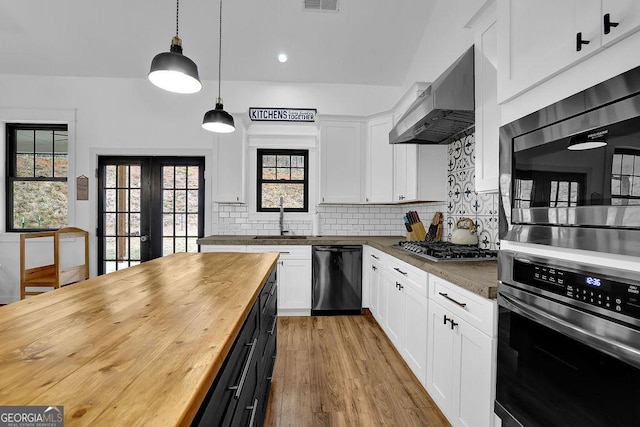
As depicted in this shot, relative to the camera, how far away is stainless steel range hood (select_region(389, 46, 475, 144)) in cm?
209

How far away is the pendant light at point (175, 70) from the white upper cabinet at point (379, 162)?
7.65 ft

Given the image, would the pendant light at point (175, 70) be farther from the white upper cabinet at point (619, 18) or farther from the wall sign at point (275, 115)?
the wall sign at point (275, 115)

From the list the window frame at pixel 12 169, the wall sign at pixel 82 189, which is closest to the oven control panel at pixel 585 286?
the wall sign at pixel 82 189

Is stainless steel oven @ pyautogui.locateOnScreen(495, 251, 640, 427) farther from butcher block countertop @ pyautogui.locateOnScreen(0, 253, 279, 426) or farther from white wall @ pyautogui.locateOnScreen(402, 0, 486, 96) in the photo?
white wall @ pyautogui.locateOnScreen(402, 0, 486, 96)

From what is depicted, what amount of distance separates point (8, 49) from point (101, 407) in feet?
16.2

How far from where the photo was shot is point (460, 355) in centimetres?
158

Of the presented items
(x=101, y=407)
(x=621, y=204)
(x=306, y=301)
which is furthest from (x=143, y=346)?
(x=306, y=301)

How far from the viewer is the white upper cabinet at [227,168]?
374cm

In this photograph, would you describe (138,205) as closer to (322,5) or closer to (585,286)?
(322,5)

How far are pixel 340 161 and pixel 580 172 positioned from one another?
2.98 meters

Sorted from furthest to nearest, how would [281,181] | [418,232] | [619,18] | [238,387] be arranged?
[281,181] < [418,232] < [238,387] < [619,18]

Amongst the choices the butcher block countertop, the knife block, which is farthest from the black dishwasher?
the butcher block countertop

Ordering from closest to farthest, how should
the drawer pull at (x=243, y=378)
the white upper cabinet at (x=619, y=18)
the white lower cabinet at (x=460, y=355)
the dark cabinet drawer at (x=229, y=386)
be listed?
the dark cabinet drawer at (x=229, y=386) < the white upper cabinet at (x=619, y=18) < the drawer pull at (x=243, y=378) < the white lower cabinet at (x=460, y=355)

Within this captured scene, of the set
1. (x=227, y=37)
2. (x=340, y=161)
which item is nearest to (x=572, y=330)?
(x=340, y=161)
